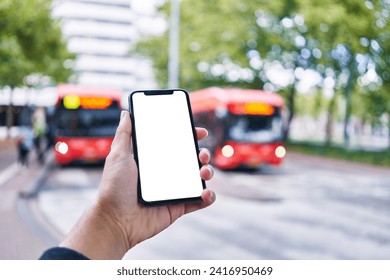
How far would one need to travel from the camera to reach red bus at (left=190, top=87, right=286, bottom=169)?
11438 mm

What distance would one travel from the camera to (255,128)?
38.8ft

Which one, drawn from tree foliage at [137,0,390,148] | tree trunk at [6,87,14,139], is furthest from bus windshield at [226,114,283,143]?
tree trunk at [6,87,14,139]

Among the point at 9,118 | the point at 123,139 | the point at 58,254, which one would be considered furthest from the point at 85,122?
the point at 58,254

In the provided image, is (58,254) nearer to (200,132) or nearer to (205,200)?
(205,200)

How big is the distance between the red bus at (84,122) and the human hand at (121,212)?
28.9 ft

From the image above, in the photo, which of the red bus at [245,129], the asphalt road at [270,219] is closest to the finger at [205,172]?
the asphalt road at [270,219]

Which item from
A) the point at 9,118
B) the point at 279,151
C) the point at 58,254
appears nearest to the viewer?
the point at 58,254

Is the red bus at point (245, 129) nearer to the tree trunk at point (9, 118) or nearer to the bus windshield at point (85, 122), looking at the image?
the bus windshield at point (85, 122)

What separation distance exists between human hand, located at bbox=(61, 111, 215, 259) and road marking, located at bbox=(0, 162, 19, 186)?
733cm

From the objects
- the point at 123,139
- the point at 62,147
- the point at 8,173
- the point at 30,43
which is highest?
the point at 30,43

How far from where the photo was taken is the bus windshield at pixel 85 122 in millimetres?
10586

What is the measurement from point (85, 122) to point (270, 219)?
5.52 metres

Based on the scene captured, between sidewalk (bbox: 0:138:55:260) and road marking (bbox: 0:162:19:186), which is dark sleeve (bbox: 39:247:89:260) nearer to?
sidewalk (bbox: 0:138:55:260)

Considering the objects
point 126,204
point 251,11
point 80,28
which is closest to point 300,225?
point 80,28
